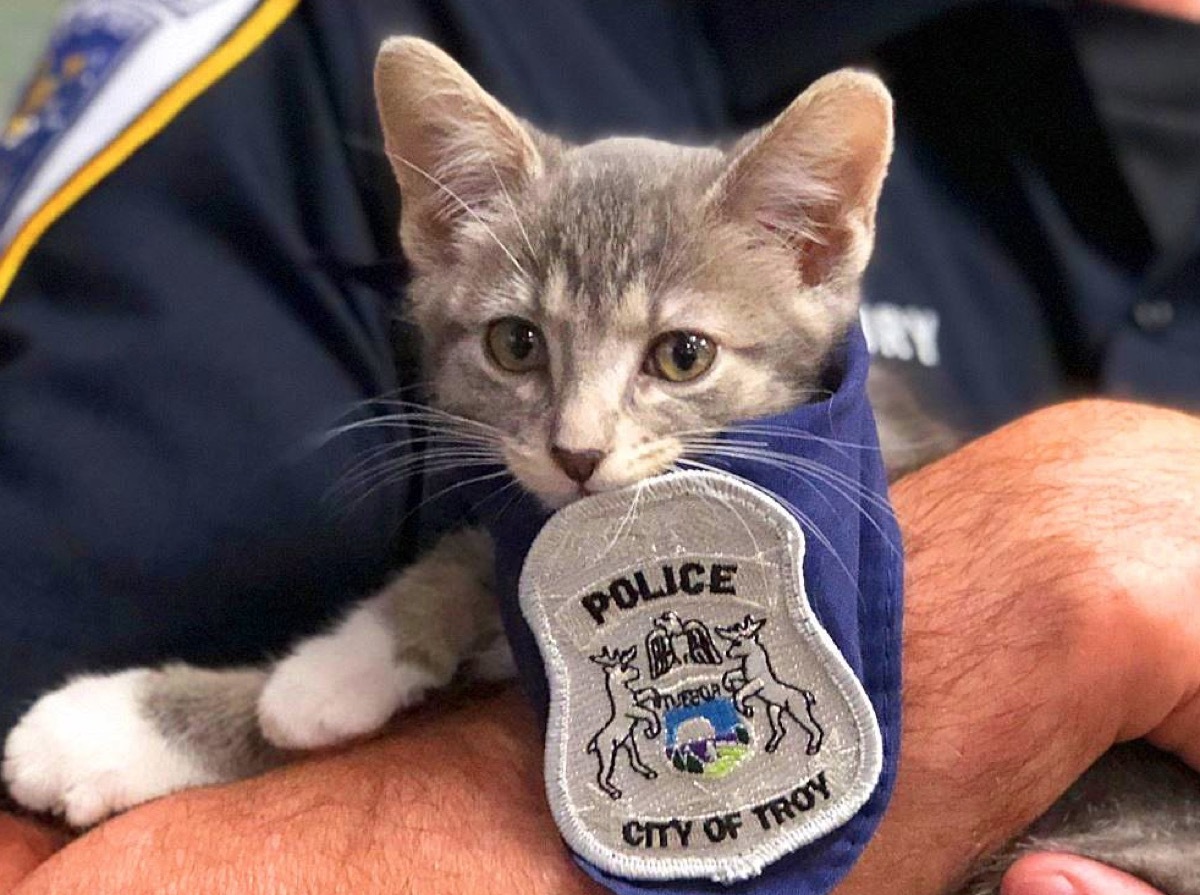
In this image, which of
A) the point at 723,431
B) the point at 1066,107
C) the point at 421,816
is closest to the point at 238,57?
the point at 723,431

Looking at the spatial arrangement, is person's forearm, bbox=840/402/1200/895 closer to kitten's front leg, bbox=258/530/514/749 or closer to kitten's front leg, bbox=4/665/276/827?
kitten's front leg, bbox=258/530/514/749

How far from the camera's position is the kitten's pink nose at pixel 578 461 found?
2.65ft

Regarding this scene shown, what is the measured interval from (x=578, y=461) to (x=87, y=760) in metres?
0.51

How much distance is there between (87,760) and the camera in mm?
922

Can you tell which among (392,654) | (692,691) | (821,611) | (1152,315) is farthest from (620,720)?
(1152,315)

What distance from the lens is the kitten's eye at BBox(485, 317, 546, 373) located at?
91 centimetres

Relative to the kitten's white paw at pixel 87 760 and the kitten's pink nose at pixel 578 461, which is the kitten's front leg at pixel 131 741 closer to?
the kitten's white paw at pixel 87 760

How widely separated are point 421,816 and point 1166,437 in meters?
0.73

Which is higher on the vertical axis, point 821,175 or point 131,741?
point 821,175

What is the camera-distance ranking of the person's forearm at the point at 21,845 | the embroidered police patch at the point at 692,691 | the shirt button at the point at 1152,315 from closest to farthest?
the embroidered police patch at the point at 692,691 < the person's forearm at the point at 21,845 < the shirt button at the point at 1152,315

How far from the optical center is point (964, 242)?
4.83 ft

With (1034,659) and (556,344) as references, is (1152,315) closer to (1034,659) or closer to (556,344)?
(1034,659)

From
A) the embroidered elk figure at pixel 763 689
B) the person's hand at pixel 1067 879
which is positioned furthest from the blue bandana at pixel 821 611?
the person's hand at pixel 1067 879

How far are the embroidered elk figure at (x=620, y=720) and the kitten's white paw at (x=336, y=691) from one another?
0.25 m
